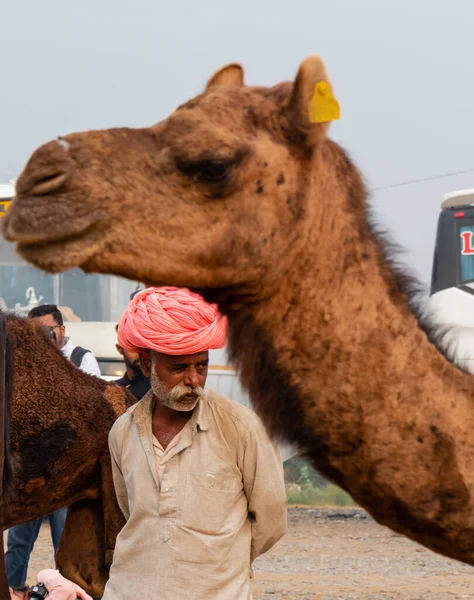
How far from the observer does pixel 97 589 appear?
5844 millimetres

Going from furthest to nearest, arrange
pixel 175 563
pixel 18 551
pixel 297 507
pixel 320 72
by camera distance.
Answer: pixel 297 507 < pixel 18 551 < pixel 175 563 < pixel 320 72

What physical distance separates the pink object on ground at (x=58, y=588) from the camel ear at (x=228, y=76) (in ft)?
6.55

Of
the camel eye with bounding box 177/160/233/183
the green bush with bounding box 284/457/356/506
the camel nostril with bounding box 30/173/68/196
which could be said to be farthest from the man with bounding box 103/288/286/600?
the green bush with bounding box 284/457/356/506

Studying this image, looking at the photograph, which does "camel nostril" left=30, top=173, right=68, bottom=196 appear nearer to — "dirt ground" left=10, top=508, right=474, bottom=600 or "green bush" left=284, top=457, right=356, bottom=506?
"dirt ground" left=10, top=508, right=474, bottom=600

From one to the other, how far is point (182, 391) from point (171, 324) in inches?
8.9

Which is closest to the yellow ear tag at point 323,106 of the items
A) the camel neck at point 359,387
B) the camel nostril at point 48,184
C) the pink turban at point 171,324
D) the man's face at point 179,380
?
the camel neck at point 359,387

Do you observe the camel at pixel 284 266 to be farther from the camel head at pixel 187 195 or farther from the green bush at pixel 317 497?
the green bush at pixel 317 497

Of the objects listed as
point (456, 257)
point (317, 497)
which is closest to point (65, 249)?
point (456, 257)

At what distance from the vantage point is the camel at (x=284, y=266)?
2.77 m

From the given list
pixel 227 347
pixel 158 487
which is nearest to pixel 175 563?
pixel 158 487

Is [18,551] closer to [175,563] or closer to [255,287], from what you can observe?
[175,563]

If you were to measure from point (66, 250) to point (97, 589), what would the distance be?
3.51 m

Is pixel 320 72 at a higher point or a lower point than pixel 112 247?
higher

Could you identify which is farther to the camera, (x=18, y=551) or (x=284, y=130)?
(x=18, y=551)
